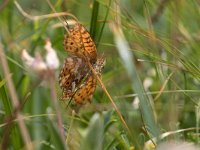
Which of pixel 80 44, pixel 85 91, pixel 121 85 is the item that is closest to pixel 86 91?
pixel 85 91

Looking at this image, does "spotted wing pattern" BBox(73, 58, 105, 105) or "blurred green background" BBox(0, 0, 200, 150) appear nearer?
"blurred green background" BBox(0, 0, 200, 150)

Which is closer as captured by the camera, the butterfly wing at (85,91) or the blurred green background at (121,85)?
the blurred green background at (121,85)

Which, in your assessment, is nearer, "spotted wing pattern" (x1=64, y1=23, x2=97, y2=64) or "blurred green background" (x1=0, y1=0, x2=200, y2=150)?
"blurred green background" (x1=0, y1=0, x2=200, y2=150)

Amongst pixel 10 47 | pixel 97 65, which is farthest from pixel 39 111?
pixel 97 65

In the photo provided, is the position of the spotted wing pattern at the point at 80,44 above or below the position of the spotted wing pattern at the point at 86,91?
above

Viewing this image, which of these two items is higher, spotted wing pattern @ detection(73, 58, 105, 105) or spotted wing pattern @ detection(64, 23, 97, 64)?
spotted wing pattern @ detection(64, 23, 97, 64)

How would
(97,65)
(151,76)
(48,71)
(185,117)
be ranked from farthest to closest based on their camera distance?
(151,76)
(185,117)
(97,65)
(48,71)

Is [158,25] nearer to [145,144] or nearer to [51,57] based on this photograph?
[145,144]
